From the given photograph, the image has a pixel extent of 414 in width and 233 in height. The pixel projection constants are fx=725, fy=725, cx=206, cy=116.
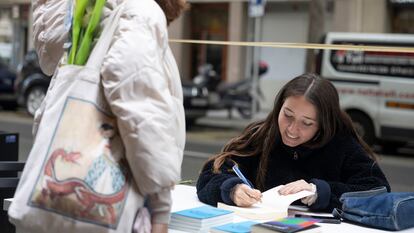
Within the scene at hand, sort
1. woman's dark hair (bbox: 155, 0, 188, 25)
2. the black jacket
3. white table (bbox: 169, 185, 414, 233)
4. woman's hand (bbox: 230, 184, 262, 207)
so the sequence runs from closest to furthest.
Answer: woman's dark hair (bbox: 155, 0, 188, 25) < white table (bbox: 169, 185, 414, 233) < woman's hand (bbox: 230, 184, 262, 207) < the black jacket

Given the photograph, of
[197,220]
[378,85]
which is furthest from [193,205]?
[378,85]

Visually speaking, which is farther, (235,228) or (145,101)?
(235,228)

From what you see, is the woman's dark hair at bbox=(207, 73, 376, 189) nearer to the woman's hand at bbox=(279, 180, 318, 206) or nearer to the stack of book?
the woman's hand at bbox=(279, 180, 318, 206)

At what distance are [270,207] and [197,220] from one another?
52 centimetres

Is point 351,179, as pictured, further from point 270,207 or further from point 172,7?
point 172,7

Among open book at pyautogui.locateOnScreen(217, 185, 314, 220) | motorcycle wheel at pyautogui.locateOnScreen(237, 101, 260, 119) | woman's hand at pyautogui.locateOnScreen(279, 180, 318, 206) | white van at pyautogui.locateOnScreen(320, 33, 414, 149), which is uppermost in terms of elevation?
woman's hand at pyautogui.locateOnScreen(279, 180, 318, 206)

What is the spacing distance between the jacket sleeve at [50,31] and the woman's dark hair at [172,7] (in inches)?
14.5

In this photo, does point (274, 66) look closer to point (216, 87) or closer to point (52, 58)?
point (216, 87)

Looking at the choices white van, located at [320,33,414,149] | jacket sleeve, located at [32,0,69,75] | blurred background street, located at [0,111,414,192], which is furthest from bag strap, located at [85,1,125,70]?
white van, located at [320,33,414,149]

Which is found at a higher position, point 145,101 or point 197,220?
point 145,101

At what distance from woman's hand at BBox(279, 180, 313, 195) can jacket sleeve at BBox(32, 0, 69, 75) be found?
117 centimetres

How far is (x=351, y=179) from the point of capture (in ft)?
11.1

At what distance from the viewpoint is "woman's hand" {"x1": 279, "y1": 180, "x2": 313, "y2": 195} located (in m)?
3.24

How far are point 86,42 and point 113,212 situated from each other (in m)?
0.55
